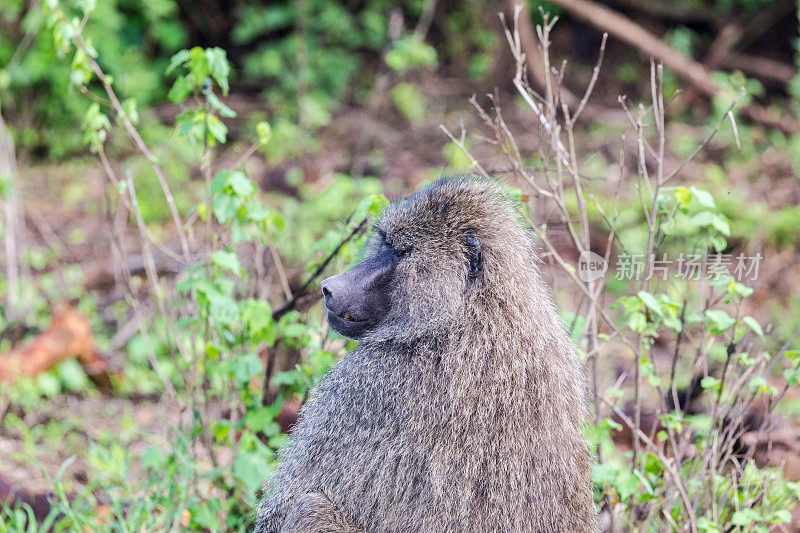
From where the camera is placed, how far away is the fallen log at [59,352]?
4.16 meters

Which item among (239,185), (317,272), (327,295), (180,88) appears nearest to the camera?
(327,295)

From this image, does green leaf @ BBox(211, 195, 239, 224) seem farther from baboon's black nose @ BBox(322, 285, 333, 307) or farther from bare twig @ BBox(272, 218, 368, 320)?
baboon's black nose @ BBox(322, 285, 333, 307)

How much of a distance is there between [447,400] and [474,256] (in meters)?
0.37

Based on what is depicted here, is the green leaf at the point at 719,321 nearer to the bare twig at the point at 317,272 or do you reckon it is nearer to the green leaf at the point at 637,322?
the green leaf at the point at 637,322

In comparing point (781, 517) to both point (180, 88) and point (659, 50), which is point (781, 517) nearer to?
point (180, 88)

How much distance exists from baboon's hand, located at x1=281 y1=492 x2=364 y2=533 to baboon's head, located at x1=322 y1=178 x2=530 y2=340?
0.43 meters

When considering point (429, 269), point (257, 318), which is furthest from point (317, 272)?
point (429, 269)

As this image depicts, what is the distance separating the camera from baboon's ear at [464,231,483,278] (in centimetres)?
206

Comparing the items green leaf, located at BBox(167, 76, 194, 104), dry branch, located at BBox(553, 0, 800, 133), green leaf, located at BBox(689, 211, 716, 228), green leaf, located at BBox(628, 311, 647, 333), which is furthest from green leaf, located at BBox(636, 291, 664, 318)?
dry branch, located at BBox(553, 0, 800, 133)

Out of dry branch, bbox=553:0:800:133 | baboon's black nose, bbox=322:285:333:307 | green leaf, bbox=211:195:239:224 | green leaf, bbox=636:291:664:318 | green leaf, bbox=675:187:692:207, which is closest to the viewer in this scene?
baboon's black nose, bbox=322:285:333:307

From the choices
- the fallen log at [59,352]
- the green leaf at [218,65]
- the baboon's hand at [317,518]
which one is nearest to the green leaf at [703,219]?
the baboon's hand at [317,518]

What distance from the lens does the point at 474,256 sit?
6.76 feet

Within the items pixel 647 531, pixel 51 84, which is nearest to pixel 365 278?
pixel 647 531

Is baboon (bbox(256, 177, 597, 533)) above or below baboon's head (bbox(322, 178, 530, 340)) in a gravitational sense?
below
